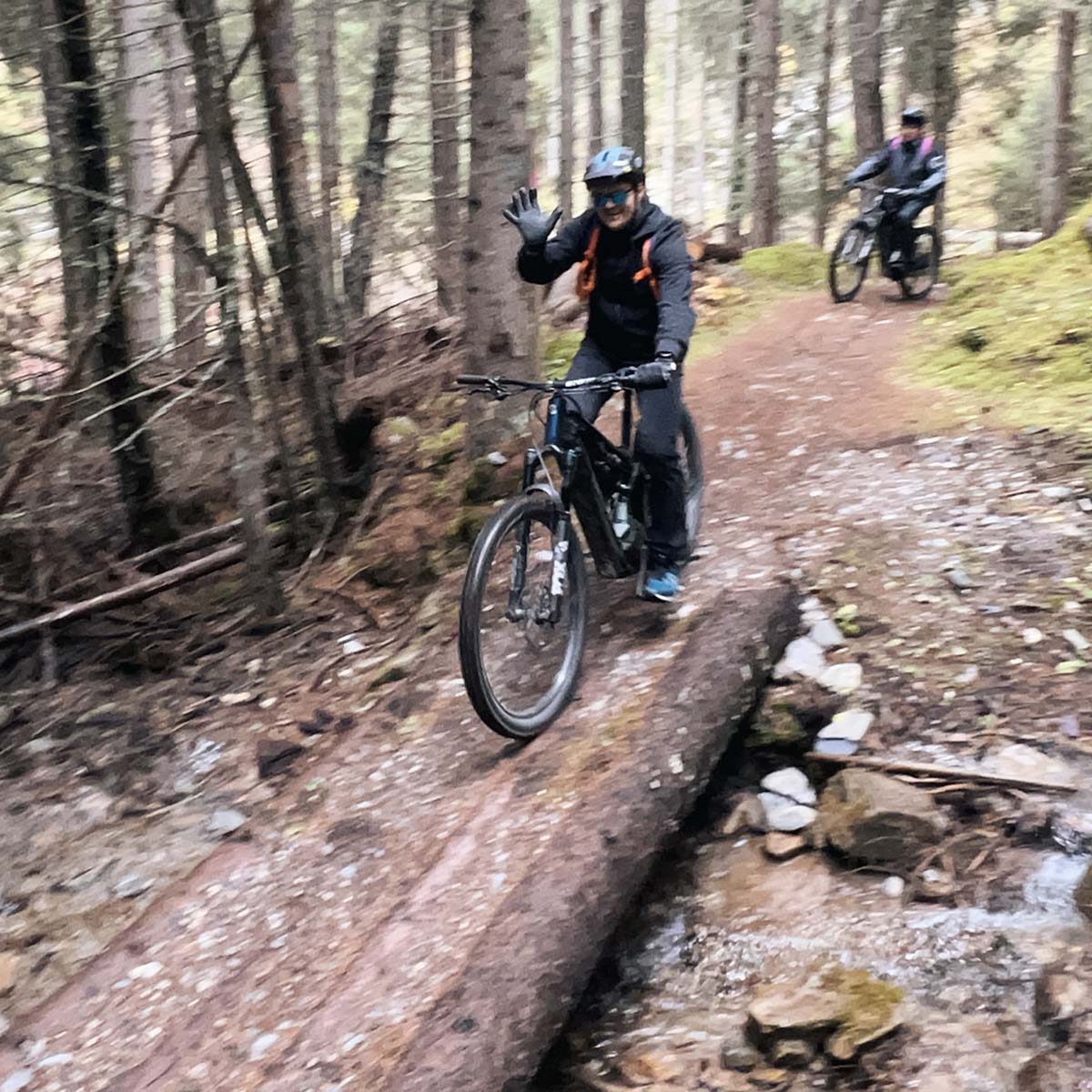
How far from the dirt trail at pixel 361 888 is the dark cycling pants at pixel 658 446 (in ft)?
1.41

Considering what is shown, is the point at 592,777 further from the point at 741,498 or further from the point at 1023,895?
the point at 741,498

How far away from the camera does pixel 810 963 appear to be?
12.5 ft

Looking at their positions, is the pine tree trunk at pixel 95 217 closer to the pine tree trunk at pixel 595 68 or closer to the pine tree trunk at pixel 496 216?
the pine tree trunk at pixel 496 216

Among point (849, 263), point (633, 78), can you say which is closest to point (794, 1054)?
point (849, 263)

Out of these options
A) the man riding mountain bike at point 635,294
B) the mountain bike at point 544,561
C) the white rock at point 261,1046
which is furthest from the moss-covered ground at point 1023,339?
the white rock at point 261,1046

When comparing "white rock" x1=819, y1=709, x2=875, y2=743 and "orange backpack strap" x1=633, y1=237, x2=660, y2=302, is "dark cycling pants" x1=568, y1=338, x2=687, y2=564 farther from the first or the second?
"white rock" x1=819, y1=709, x2=875, y2=743

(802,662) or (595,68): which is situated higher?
(595,68)

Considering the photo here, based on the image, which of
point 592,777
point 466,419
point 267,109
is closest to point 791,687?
point 592,777

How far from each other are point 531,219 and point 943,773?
328cm

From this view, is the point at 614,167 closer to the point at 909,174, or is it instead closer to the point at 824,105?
the point at 909,174

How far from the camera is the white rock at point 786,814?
14.8 feet

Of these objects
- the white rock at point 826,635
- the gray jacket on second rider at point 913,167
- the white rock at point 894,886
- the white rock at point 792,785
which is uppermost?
the gray jacket on second rider at point 913,167

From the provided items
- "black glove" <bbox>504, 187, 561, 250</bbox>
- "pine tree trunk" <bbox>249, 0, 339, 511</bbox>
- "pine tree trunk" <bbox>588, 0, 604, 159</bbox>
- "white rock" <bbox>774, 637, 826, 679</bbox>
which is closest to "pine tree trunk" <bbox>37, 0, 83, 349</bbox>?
"pine tree trunk" <bbox>249, 0, 339, 511</bbox>

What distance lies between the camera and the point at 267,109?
261 inches
